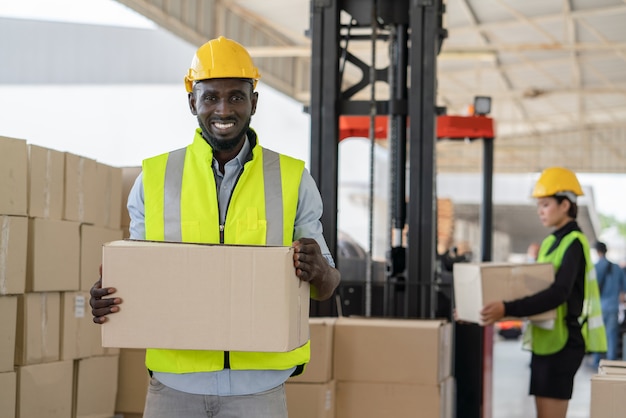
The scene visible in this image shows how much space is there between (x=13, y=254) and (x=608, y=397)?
2.57m

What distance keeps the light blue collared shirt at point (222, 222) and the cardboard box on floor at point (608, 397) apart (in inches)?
61.0

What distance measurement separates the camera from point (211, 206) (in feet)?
8.83

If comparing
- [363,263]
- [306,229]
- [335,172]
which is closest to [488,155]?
[363,263]

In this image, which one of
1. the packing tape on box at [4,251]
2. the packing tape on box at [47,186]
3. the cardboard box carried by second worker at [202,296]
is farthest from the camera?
the packing tape on box at [47,186]

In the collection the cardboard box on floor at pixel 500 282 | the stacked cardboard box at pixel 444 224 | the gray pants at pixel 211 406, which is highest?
the stacked cardboard box at pixel 444 224

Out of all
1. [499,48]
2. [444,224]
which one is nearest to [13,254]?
[444,224]

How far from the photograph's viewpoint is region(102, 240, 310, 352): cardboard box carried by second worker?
2.49m

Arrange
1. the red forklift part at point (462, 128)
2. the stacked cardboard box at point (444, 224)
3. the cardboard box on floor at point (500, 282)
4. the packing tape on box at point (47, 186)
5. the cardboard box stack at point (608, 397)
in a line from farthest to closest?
the stacked cardboard box at point (444, 224) < the red forklift part at point (462, 128) < the cardboard box on floor at point (500, 282) < the packing tape on box at point (47, 186) < the cardboard box stack at point (608, 397)

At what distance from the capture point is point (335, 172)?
534cm

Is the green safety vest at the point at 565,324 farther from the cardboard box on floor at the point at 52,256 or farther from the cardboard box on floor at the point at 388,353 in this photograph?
the cardboard box on floor at the point at 52,256

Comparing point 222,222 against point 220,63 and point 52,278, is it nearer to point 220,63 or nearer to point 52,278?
point 220,63

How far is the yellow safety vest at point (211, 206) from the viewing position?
8.79 feet

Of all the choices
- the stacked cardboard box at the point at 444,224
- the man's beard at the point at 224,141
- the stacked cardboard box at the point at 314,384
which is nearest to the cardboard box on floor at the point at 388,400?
the stacked cardboard box at the point at 314,384

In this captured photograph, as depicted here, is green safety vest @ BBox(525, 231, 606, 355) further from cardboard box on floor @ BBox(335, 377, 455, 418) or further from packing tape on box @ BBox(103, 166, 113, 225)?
packing tape on box @ BBox(103, 166, 113, 225)
